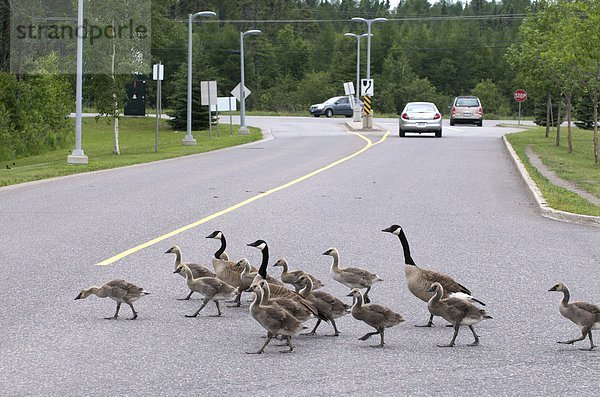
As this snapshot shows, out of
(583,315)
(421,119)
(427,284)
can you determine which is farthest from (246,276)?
(421,119)

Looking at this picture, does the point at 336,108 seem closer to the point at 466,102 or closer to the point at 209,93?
the point at 466,102

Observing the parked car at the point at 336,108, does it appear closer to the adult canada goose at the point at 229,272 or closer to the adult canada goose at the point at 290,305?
the adult canada goose at the point at 229,272

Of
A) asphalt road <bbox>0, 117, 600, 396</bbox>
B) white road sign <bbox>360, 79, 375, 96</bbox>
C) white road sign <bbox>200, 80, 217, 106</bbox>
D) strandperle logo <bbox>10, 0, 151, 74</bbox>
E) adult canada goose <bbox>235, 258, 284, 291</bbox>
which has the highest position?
strandperle logo <bbox>10, 0, 151, 74</bbox>

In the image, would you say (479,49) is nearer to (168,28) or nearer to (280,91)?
(280,91)

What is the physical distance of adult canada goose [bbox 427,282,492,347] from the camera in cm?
769

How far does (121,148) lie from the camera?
45.1m

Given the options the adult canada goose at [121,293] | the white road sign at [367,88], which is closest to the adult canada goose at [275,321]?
the adult canada goose at [121,293]

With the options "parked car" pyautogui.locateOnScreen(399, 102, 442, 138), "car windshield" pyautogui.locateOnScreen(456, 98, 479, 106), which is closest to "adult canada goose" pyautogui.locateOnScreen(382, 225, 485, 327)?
"parked car" pyautogui.locateOnScreen(399, 102, 442, 138)

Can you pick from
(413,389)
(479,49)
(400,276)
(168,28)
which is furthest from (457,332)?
(479,49)

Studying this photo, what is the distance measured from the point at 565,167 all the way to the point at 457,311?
21.7 m

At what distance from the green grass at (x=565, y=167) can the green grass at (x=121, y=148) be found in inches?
457

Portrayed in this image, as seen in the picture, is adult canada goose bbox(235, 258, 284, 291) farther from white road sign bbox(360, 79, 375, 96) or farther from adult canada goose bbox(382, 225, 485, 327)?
white road sign bbox(360, 79, 375, 96)

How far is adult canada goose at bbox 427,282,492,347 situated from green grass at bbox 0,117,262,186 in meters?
16.8

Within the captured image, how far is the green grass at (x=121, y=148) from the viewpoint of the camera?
27.1m
